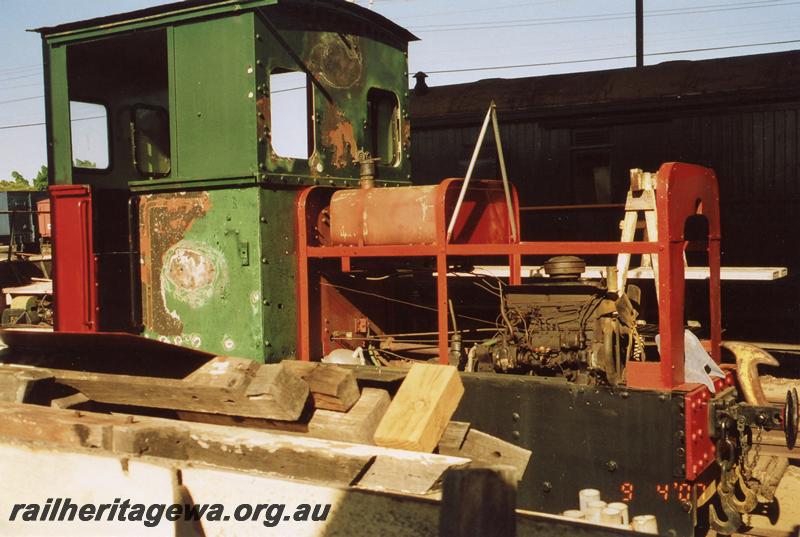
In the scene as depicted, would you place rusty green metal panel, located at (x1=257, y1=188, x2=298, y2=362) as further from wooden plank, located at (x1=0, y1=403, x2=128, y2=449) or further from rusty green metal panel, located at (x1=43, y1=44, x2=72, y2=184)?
rusty green metal panel, located at (x1=43, y1=44, x2=72, y2=184)

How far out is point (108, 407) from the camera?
485 cm

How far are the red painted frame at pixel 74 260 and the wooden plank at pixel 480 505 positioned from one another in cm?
351

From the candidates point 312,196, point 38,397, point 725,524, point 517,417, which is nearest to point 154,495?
point 38,397

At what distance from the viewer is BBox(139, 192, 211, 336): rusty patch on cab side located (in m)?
4.96

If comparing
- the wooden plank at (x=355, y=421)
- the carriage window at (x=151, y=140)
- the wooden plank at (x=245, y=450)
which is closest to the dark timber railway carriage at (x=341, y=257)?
the carriage window at (x=151, y=140)

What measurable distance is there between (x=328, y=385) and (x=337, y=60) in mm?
2435

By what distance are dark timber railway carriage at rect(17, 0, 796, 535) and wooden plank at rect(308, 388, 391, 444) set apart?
706 millimetres

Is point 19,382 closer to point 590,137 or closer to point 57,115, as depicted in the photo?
point 57,115

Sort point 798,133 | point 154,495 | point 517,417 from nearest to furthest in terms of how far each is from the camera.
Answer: point 154,495 → point 517,417 → point 798,133

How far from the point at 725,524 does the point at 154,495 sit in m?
3.44

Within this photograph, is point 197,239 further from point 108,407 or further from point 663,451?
point 663,451

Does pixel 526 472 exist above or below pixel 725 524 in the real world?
above

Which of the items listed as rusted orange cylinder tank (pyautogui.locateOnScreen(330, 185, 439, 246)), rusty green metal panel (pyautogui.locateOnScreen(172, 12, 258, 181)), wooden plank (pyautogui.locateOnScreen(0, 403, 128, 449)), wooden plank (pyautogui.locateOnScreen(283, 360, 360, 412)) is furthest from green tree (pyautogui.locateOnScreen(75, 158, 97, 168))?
wooden plank (pyautogui.locateOnScreen(283, 360, 360, 412))

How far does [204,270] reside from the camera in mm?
4914
